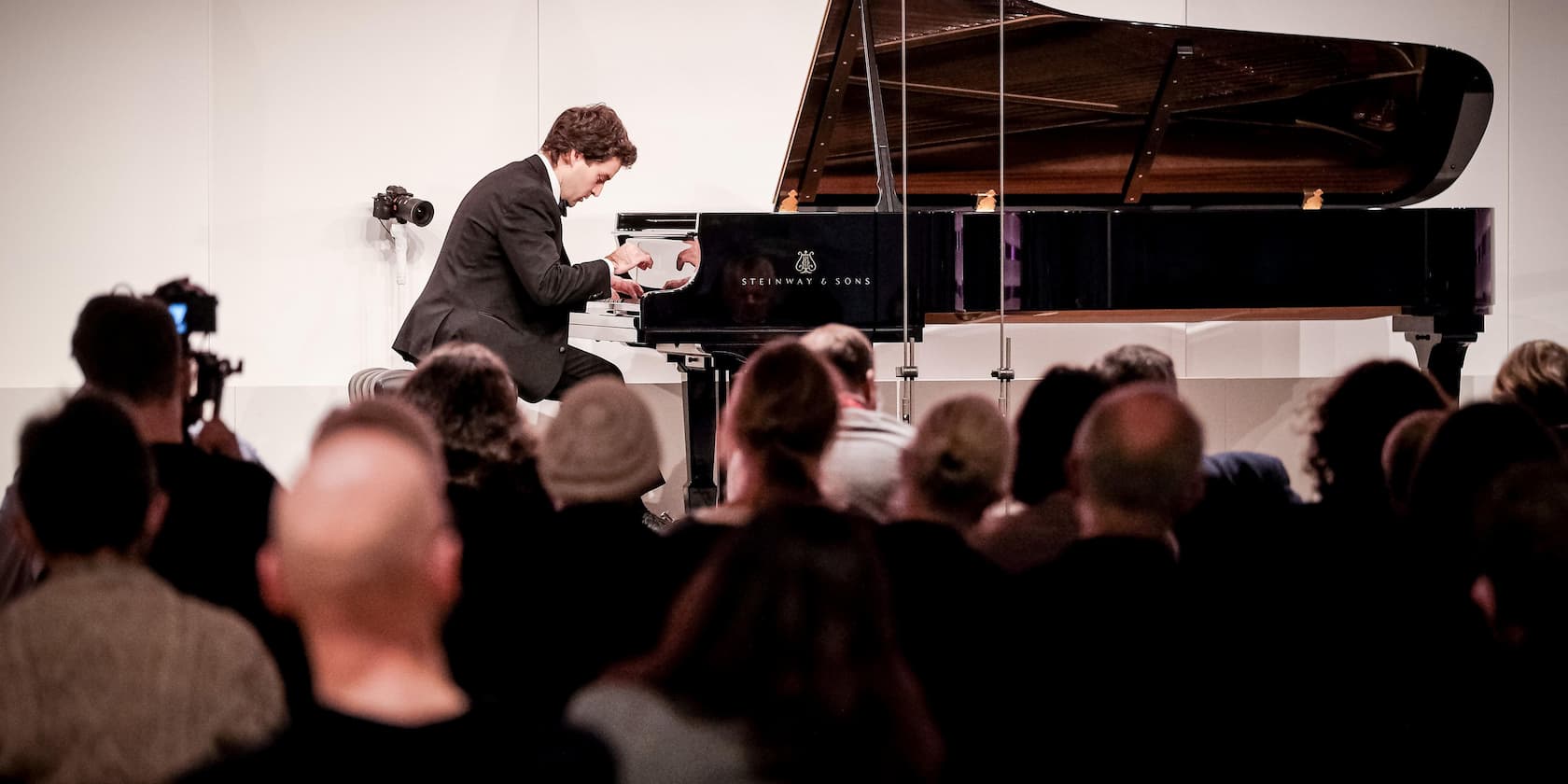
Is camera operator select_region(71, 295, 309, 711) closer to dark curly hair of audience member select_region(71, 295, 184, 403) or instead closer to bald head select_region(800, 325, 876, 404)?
dark curly hair of audience member select_region(71, 295, 184, 403)

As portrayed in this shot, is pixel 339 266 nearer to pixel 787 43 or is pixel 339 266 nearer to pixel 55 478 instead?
pixel 787 43

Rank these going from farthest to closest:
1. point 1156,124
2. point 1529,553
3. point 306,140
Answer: point 306,140 → point 1156,124 → point 1529,553

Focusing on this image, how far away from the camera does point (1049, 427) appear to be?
98.8 inches

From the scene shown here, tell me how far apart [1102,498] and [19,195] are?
21.3ft

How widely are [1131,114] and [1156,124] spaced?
0.11m

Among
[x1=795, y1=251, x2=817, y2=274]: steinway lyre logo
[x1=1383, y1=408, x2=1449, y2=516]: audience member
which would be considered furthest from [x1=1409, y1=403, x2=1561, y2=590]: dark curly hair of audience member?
[x1=795, y1=251, x2=817, y2=274]: steinway lyre logo

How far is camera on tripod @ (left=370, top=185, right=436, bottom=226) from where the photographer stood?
6387 mm

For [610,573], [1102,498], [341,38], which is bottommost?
[610,573]

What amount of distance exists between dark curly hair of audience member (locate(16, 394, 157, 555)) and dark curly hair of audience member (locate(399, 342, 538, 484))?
2.78 ft

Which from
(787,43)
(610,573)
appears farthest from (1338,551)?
(787,43)

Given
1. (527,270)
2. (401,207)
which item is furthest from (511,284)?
(401,207)

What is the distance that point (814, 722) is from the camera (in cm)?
120

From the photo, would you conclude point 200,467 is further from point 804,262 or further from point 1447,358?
point 1447,358

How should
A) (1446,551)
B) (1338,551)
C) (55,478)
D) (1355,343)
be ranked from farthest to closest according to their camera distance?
(1355,343) → (1338,551) → (1446,551) → (55,478)
